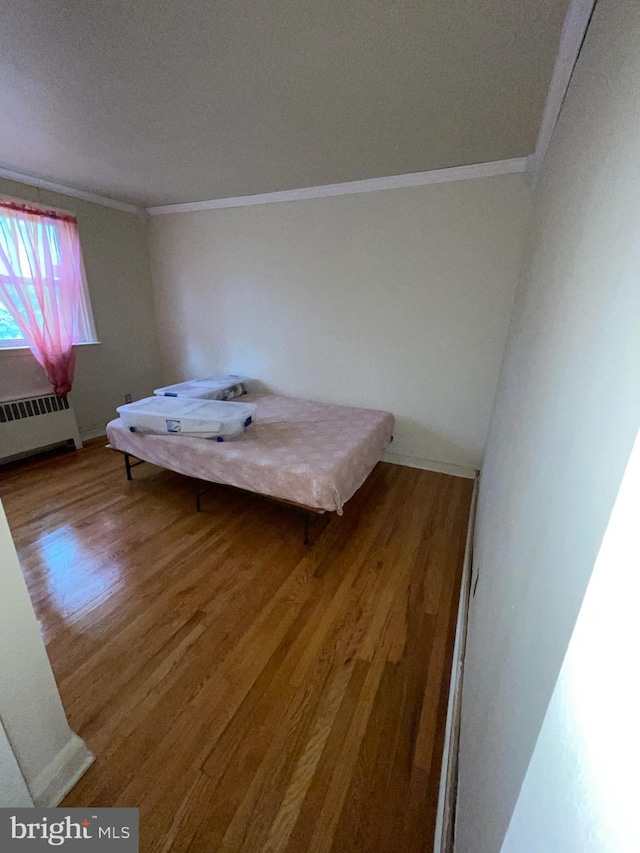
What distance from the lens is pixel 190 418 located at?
2.42 metres

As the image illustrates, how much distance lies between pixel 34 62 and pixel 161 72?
1.82 feet

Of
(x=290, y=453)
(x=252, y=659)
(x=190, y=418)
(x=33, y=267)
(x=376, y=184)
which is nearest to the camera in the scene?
(x=252, y=659)

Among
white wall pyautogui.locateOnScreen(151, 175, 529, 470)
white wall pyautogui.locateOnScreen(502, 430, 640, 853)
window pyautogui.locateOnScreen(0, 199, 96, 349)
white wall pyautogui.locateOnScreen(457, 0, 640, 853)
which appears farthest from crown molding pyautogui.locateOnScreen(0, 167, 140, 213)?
white wall pyautogui.locateOnScreen(502, 430, 640, 853)

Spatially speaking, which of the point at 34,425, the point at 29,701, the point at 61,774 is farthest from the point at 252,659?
the point at 34,425

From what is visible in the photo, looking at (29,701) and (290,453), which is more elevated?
(290,453)

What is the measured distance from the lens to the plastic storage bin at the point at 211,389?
10.4ft

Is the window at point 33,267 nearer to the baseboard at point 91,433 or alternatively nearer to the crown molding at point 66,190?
the crown molding at point 66,190

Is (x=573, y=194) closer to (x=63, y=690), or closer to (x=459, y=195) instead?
(x=459, y=195)

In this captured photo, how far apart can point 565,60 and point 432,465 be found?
2599mm

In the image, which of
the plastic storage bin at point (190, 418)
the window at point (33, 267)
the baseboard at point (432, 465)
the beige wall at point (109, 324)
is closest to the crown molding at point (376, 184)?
the beige wall at point (109, 324)

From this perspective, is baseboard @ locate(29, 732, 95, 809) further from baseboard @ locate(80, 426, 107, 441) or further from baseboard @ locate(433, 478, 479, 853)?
baseboard @ locate(80, 426, 107, 441)

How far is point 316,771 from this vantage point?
1.10 metres

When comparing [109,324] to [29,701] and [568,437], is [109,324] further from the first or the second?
[568,437]

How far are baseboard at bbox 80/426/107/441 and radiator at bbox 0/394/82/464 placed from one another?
0.18 metres
